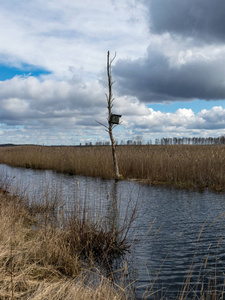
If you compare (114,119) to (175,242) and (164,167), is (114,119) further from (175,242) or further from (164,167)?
(175,242)

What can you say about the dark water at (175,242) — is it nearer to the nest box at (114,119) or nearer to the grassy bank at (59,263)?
the grassy bank at (59,263)

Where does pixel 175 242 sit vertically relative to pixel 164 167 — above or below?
below

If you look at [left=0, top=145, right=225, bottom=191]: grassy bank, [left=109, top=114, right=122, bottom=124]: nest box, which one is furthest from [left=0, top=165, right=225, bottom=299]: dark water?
[left=109, top=114, right=122, bottom=124]: nest box

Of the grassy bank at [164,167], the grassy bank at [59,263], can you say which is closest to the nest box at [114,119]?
the grassy bank at [164,167]

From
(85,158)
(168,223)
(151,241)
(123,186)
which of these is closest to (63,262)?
(151,241)

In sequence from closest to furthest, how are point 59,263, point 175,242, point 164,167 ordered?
point 59,263 < point 175,242 < point 164,167

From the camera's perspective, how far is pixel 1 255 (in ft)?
12.2

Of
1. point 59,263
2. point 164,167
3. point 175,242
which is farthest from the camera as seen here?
point 164,167

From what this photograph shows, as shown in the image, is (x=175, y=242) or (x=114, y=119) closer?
(x=175, y=242)

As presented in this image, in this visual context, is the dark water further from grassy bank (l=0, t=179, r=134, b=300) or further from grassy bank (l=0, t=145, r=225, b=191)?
grassy bank (l=0, t=145, r=225, b=191)

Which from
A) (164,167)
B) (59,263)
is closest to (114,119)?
(164,167)

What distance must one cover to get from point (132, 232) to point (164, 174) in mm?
8040

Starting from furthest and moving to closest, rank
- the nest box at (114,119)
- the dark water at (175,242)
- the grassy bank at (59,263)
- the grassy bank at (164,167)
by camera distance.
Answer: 1. the nest box at (114,119)
2. the grassy bank at (164,167)
3. the dark water at (175,242)
4. the grassy bank at (59,263)

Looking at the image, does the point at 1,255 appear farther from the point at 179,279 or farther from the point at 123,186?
the point at 123,186
